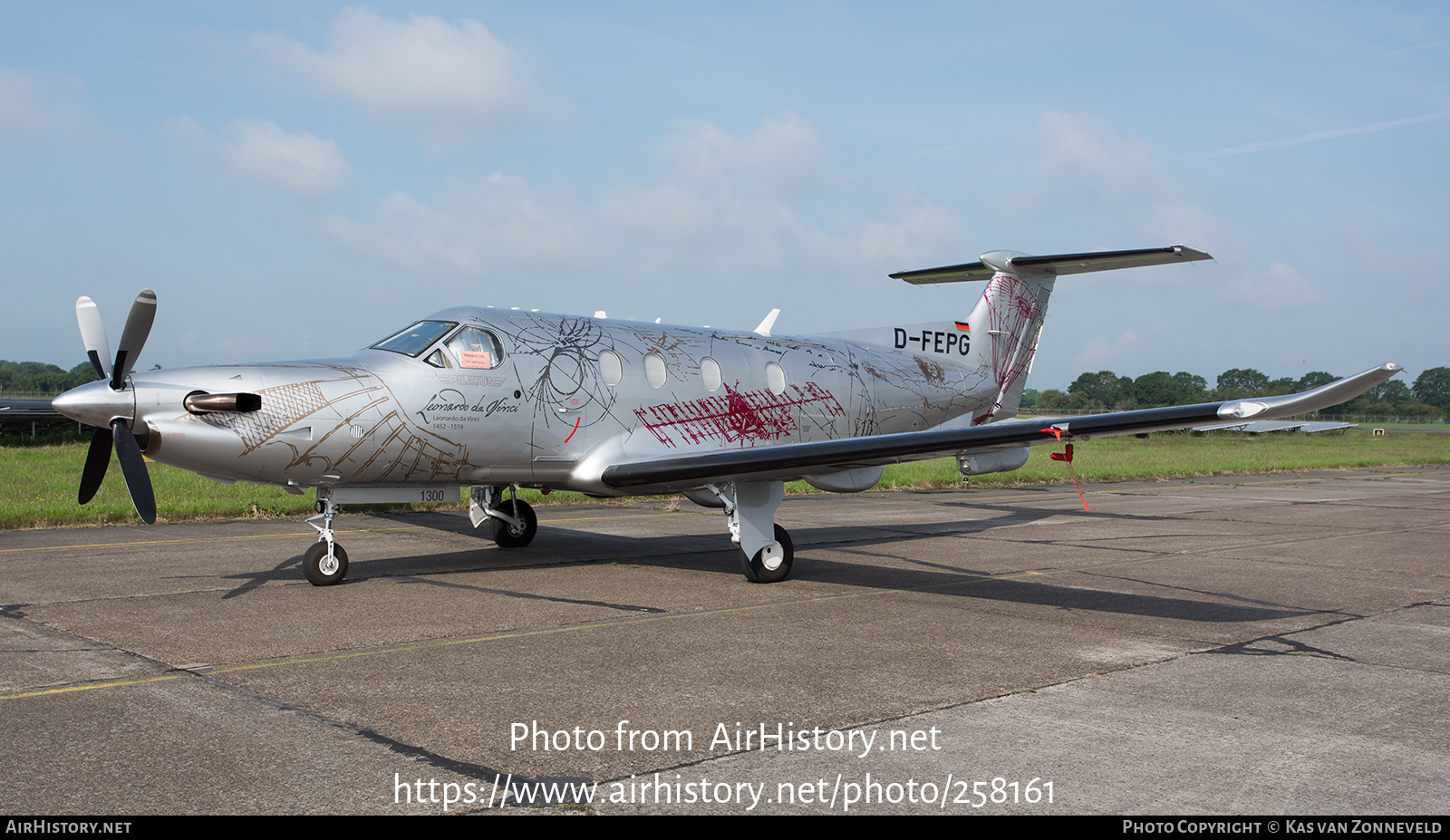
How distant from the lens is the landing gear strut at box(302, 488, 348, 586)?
976 cm

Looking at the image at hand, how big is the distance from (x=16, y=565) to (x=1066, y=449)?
11.2 m

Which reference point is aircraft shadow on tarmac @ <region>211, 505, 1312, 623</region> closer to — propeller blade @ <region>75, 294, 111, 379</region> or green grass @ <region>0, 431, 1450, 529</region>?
propeller blade @ <region>75, 294, 111, 379</region>

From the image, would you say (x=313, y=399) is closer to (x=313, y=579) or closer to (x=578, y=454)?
(x=313, y=579)

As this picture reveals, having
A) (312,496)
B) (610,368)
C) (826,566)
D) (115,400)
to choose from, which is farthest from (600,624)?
(312,496)

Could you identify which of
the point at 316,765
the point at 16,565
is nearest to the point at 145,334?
the point at 16,565

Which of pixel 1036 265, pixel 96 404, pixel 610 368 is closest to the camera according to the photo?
pixel 96 404

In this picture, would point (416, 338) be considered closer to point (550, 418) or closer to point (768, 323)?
point (550, 418)

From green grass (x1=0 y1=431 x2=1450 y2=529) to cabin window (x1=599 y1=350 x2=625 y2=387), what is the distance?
8285 millimetres

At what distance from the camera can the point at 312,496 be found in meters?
19.2

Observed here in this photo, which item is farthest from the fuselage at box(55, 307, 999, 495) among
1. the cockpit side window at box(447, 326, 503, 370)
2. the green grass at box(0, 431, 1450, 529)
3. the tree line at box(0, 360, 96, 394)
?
the tree line at box(0, 360, 96, 394)

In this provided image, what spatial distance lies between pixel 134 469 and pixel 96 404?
686 millimetres

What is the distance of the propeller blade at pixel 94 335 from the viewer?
9.25 m

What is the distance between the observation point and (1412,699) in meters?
6.15

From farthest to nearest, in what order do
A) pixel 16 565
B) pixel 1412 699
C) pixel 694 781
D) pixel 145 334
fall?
1. pixel 16 565
2. pixel 145 334
3. pixel 1412 699
4. pixel 694 781
